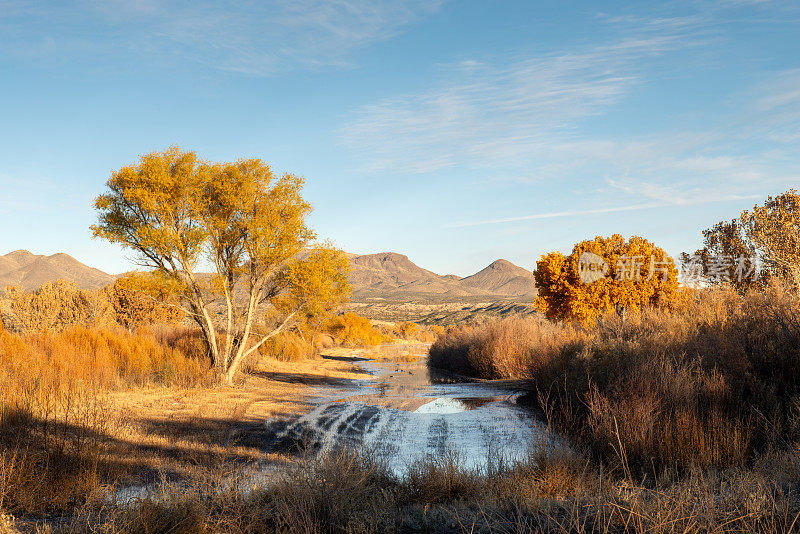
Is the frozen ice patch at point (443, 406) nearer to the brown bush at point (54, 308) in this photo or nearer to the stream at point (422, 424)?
the stream at point (422, 424)

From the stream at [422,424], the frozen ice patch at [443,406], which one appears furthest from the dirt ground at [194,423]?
the frozen ice patch at [443,406]

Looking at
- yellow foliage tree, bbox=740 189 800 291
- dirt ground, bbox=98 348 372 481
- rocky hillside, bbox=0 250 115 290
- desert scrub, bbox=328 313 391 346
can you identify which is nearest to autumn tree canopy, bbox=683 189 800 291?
yellow foliage tree, bbox=740 189 800 291

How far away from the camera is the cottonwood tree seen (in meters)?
16.4

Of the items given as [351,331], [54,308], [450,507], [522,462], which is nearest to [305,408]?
[522,462]

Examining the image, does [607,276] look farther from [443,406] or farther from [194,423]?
[194,423]

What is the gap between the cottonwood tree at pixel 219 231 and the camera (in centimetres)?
1639

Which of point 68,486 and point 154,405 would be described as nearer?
point 68,486

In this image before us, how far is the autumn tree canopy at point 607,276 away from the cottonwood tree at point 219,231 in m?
16.2

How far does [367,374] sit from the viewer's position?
2739 cm

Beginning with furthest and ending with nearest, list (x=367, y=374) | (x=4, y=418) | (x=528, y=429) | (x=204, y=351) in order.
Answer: (x=367, y=374) → (x=204, y=351) → (x=528, y=429) → (x=4, y=418)

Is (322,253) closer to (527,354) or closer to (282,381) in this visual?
(282,381)

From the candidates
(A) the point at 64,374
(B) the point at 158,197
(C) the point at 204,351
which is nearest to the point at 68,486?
(A) the point at 64,374

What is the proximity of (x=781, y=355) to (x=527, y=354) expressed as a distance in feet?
39.4

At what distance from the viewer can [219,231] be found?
57.5 feet
